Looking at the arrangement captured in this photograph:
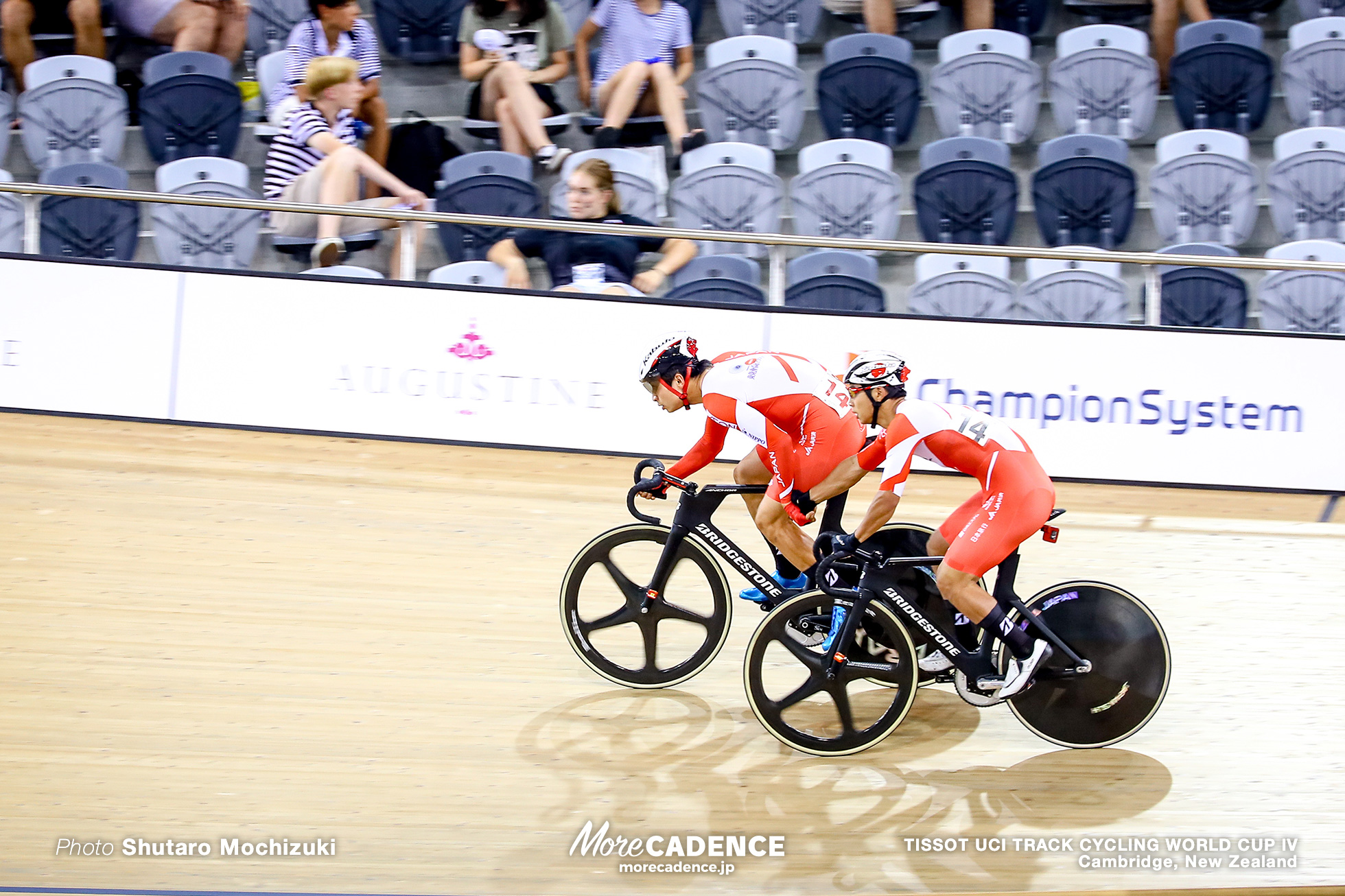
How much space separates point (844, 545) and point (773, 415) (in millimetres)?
765

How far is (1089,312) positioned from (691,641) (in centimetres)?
334

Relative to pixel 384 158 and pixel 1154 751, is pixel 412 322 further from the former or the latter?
pixel 1154 751

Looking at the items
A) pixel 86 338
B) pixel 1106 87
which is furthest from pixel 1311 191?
pixel 86 338

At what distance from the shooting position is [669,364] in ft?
13.7

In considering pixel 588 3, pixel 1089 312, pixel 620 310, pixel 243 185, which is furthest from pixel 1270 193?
pixel 243 185

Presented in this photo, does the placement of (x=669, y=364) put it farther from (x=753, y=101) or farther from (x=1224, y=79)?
(x=1224, y=79)

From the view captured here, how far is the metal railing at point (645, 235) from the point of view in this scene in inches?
265

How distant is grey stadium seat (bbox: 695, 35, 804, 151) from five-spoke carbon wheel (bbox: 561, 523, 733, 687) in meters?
4.62

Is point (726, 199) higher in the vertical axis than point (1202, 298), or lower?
higher

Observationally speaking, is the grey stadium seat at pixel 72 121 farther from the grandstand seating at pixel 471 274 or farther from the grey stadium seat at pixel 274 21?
the grandstand seating at pixel 471 274

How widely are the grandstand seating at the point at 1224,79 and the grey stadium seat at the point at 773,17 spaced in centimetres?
244

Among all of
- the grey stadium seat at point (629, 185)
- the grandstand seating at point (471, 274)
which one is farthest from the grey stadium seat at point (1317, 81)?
the grandstand seating at point (471, 274)

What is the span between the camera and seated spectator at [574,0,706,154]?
8023mm

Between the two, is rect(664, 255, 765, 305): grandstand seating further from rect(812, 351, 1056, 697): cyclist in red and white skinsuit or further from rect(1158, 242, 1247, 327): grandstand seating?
rect(812, 351, 1056, 697): cyclist in red and white skinsuit
